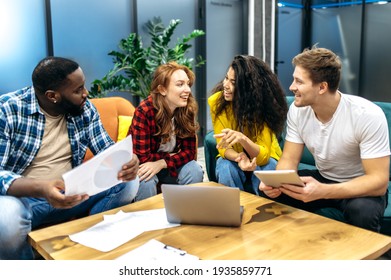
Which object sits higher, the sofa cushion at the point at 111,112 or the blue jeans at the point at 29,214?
the sofa cushion at the point at 111,112

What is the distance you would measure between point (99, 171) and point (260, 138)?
1.16m

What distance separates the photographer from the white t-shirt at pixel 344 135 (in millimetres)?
1746

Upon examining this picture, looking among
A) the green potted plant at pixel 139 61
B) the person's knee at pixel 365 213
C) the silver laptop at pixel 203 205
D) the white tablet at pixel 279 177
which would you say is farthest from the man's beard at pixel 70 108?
the green potted plant at pixel 139 61

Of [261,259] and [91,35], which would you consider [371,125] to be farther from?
[91,35]

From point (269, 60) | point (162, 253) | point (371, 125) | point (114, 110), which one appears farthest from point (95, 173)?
point (269, 60)

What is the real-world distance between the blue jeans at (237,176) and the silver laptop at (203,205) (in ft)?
2.53

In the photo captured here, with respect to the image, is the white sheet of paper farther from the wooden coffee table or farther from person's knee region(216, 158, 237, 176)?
person's knee region(216, 158, 237, 176)

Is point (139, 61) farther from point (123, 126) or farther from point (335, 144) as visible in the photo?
point (335, 144)

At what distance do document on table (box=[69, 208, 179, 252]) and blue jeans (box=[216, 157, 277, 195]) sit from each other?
69 centimetres

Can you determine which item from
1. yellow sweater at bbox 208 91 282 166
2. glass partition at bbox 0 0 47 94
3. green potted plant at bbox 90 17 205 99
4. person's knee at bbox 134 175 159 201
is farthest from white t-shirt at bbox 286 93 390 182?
glass partition at bbox 0 0 47 94

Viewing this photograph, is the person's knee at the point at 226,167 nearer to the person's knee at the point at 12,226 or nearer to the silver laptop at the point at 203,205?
the silver laptop at the point at 203,205

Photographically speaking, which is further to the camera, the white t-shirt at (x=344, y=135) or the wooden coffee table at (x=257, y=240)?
the white t-shirt at (x=344, y=135)

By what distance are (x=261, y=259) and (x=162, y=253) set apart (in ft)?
1.03

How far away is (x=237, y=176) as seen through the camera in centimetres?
228
